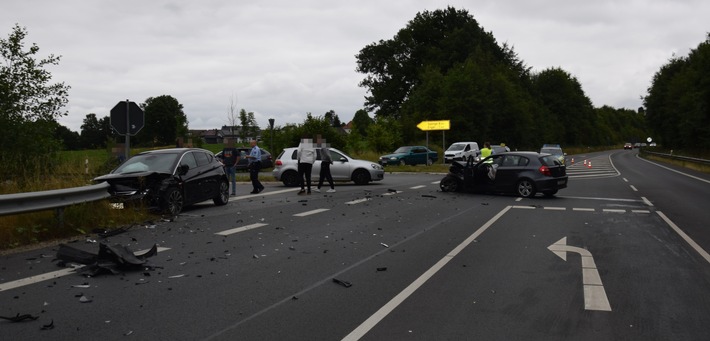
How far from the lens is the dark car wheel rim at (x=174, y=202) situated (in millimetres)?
11638

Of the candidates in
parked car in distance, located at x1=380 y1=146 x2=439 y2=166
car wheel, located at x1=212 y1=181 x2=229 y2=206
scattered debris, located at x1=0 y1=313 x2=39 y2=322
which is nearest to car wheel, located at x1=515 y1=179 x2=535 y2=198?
car wheel, located at x1=212 y1=181 x2=229 y2=206

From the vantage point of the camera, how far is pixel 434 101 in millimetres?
56812

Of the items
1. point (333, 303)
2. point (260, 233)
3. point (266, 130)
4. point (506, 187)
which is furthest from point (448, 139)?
point (333, 303)

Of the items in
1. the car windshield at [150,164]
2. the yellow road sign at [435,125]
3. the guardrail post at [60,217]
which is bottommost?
the guardrail post at [60,217]

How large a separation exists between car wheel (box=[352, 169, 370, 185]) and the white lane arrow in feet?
41.3

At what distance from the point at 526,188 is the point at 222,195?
896 cm

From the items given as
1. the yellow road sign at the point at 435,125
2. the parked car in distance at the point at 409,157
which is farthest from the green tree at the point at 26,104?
the yellow road sign at the point at 435,125

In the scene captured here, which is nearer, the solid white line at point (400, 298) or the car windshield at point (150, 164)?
the solid white line at point (400, 298)

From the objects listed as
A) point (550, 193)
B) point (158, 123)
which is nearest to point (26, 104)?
point (550, 193)

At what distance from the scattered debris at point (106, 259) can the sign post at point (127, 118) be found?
7193mm

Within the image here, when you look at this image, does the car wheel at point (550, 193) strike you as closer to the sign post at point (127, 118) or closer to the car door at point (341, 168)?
the car door at point (341, 168)

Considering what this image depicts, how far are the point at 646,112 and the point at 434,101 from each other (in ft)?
105

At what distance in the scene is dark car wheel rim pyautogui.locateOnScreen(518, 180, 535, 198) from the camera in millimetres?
16375

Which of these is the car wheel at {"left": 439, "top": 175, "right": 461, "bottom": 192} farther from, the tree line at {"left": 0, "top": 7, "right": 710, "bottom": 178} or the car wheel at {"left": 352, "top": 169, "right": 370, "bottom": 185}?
the tree line at {"left": 0, "top": 7, "right": 710, "bottom": 178}
